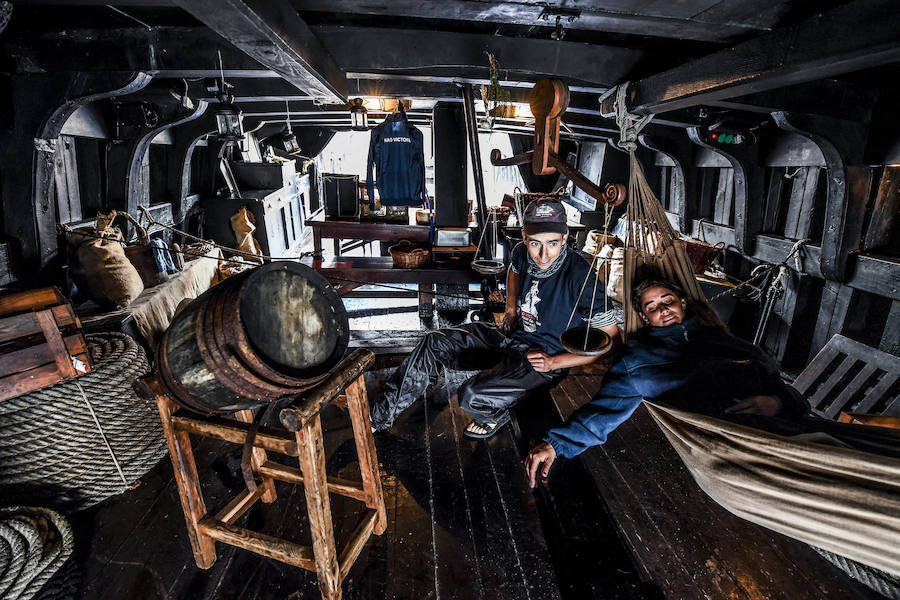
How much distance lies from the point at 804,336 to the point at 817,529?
5377mm

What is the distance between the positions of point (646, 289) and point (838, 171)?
3414 millimetres

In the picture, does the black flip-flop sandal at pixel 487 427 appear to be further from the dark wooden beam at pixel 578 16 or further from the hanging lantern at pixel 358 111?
the hanging lantern at pixel 358 111

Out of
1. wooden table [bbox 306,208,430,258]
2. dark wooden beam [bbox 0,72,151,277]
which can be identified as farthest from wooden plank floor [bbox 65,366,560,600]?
wooden table [bbox 306,208,430,258]

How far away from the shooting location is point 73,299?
3.95m

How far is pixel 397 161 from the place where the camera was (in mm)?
7012

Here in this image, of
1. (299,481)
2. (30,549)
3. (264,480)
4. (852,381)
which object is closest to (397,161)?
(264,480)

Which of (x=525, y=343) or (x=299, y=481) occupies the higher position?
(x=525, y=343)

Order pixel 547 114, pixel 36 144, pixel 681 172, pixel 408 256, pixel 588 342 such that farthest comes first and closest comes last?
1. pixel 681 172
2. pixel 408 256
3. pixel 36 144
4. pixel 547 114
5. pixel 588 342

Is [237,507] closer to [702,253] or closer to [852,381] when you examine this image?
[852,381]

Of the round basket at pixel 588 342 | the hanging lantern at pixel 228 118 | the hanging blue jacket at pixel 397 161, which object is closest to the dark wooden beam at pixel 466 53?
the round basket at pixel 588 342

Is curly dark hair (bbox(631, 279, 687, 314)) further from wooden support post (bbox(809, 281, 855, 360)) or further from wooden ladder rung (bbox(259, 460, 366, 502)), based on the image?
wooden support post (bbox(809, 281, 855, 360))

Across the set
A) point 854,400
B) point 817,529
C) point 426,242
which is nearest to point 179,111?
point 426,242

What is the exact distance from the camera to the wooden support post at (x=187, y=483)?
2021 millimetres

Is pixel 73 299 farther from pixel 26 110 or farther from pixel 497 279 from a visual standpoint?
pixel 497 279
